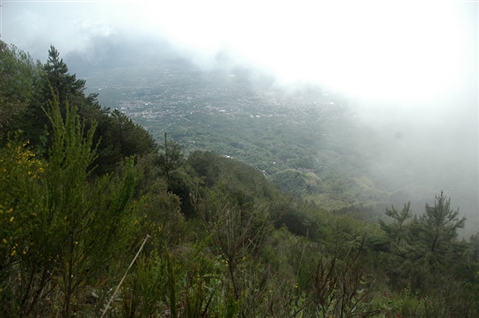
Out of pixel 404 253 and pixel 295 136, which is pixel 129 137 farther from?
pixel 295 136

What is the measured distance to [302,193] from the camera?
108 meters

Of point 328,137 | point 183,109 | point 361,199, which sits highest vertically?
point 183,109

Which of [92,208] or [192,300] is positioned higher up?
[92,208]

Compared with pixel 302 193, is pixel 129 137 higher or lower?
higher

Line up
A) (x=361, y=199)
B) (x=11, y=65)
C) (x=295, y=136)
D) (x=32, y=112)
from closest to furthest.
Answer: (x=32, y=112), (x=11, y=65), (x=361, y=199), (x=295, y=136)

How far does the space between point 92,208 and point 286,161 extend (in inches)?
5528

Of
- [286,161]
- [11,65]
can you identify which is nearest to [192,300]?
[11,65]

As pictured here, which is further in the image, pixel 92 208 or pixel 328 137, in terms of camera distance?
pixel 328 137

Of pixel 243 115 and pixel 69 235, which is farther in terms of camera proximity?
pixel 243 115

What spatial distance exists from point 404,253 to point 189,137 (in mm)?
98197

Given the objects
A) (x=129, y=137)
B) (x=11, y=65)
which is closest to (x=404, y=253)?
(x=129, y=137)

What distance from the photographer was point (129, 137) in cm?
1781

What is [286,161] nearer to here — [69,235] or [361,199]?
[361,199]

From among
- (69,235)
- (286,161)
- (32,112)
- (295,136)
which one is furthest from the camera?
(295,136)
